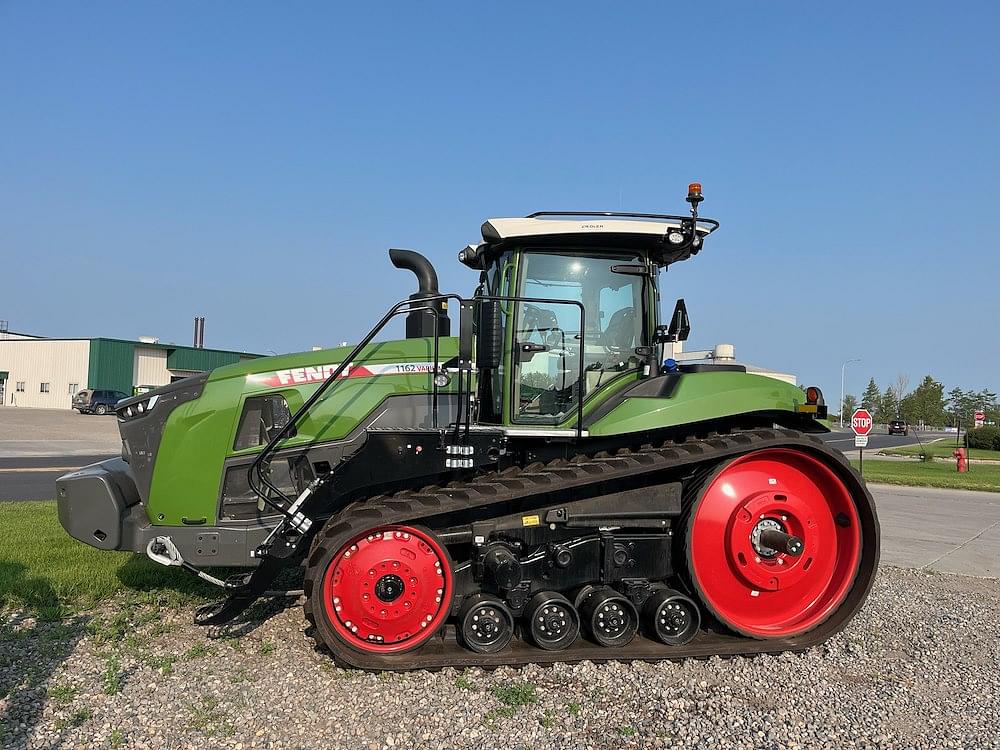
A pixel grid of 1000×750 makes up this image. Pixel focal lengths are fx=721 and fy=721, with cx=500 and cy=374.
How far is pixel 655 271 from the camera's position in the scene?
551 cm

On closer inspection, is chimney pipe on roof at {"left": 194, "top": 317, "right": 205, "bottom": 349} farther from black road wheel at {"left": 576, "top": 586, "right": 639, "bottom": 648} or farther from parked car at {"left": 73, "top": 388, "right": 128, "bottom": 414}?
black road wheel at {"left": 576, "top": 586, "right": 639, "bottom": 648}

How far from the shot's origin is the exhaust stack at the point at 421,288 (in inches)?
223

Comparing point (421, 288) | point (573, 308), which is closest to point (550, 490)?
point (573, 308)

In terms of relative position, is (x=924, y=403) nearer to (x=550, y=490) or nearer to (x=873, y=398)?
(x=873, y=398)

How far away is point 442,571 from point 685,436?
6.61ft

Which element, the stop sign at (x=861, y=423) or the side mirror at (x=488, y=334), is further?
the stop sign at (x=861, y=423)

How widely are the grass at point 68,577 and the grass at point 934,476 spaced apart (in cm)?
1786

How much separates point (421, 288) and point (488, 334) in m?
1.49

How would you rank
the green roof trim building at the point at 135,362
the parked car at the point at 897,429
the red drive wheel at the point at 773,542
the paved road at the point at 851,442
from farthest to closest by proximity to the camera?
the parked car at the point at 897,429 < the green roof trim building at the point at 135,362 < the paved road at the point at 851,442 < the red drive wheel at the point at 773,542

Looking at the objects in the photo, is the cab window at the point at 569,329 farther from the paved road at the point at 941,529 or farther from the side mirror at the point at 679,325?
the paved road at the point at 941,529

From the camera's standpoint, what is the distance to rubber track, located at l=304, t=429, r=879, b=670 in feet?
15.0

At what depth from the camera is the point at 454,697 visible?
420 cm

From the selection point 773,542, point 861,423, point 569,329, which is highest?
point 569,329

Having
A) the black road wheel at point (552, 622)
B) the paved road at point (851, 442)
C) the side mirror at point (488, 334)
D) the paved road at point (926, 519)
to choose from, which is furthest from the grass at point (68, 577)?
the paved road at point (851, 442)
